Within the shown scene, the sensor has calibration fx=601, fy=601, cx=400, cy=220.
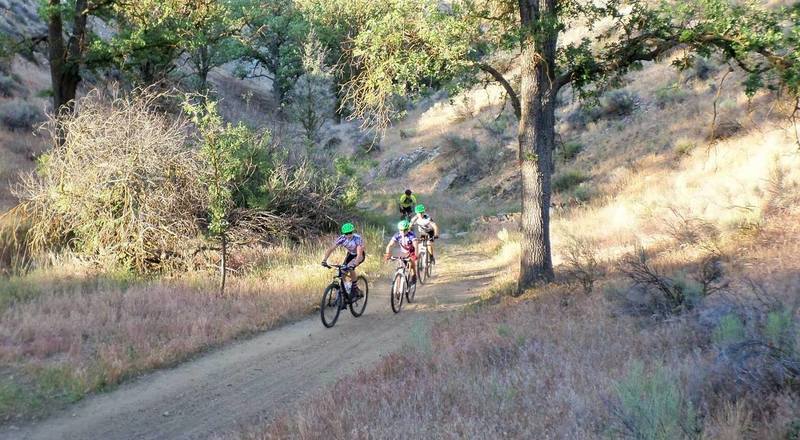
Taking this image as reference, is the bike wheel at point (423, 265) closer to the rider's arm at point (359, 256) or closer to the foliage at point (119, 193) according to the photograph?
the rider's arm at point (359, 256)

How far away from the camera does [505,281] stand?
14.4 meters

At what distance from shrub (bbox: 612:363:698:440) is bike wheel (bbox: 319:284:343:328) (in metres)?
7.43

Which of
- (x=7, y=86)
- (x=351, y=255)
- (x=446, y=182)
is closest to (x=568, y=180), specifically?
(x=446, y=182)

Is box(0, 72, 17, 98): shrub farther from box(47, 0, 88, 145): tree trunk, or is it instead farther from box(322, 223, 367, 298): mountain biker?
box(322, 223, 367, 298): mountain biker

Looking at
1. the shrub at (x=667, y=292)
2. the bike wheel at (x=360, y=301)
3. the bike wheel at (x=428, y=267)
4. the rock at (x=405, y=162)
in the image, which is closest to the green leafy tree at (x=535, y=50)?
the shrub at (x=667, y=292)

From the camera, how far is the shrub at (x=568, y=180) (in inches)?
1126

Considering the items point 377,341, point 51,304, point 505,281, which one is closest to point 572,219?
point 505,281

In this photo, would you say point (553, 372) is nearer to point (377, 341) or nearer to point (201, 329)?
point (377, 341)

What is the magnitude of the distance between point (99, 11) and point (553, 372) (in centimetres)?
1885

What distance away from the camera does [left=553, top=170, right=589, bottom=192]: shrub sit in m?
28.6

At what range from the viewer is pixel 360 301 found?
13523mm

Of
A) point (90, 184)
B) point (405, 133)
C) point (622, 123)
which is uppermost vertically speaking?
point (405, 133)

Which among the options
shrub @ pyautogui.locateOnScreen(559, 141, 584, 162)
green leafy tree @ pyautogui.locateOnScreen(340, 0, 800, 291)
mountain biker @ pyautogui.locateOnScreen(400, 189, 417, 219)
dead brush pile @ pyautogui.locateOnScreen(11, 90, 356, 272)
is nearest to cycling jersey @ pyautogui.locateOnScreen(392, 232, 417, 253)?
green leafy tree @ pyautogui.locateOnScreen(340, 0, 800, 291)

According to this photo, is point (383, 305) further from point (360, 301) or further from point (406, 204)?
point (406, 204)
